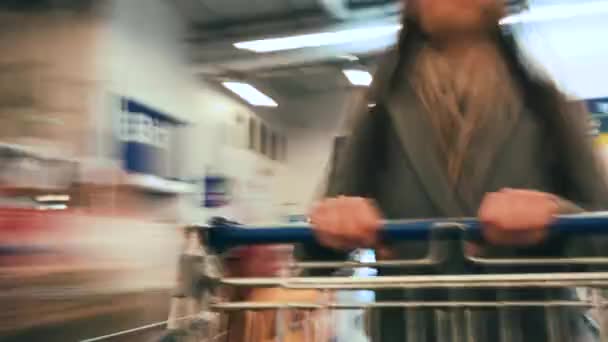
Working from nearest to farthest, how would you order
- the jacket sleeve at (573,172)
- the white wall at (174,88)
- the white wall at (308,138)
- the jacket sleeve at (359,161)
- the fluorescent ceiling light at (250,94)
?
the jacket sleeve at (573,172) → the jacket sleeve at (359,161) → the white wall at (174,88) → the fluorescent ceiling light at (250,94) → the white wall at (308,138)

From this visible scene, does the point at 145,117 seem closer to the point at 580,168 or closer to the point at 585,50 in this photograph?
the point at 585,50

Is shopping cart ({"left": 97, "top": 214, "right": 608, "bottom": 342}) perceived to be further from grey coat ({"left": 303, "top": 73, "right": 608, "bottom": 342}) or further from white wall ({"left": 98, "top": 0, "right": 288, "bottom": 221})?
white wall ({"left": 98, "top": 0, "right": 288, "bottom": 221})

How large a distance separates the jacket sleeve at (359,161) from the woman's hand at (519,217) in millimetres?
254

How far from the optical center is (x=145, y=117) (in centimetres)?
363

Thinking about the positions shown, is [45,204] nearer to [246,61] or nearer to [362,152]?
[362,152]

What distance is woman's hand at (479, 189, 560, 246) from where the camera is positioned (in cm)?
66

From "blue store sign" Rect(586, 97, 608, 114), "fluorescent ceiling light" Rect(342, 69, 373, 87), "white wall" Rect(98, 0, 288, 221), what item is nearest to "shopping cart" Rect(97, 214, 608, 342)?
"white wall" Rect(98, 0, 288, 221)

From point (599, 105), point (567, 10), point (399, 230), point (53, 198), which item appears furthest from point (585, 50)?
point (399, 230)

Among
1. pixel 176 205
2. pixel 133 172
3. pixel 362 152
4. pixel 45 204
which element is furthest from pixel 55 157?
pixel 176 205

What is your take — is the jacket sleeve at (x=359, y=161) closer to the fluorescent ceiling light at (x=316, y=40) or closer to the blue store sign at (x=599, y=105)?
the fluorescent ceiling light at (x=316, y=40)

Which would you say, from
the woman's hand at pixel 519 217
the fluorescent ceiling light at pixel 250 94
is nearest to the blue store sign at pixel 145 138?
the fluorescent ceiling light at pixel 250 94

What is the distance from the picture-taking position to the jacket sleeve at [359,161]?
901 mm

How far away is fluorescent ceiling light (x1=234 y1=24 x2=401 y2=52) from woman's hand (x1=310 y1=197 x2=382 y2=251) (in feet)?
9.43

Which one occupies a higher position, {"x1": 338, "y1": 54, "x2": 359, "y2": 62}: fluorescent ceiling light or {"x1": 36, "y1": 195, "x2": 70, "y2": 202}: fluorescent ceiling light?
{"x1": 338, "y1": 54, "x2": 359, "y2": 62}: fluorescent ceiling light
